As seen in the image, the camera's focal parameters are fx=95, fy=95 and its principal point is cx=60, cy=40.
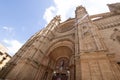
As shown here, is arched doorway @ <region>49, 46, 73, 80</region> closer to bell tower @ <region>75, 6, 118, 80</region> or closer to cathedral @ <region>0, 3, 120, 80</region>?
cathedral @ <region>0, 3, 120, 80</region>

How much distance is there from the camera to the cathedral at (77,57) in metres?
5.94

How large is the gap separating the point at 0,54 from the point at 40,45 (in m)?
12.9

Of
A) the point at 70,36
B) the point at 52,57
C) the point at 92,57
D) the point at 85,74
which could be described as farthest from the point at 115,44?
the point at 52,57

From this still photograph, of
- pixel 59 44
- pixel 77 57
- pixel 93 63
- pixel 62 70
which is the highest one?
pixel 59 44

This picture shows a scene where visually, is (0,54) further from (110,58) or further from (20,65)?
(110,58)

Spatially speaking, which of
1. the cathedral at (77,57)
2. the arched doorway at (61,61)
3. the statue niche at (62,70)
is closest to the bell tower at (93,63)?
the cathedral at (77,57)

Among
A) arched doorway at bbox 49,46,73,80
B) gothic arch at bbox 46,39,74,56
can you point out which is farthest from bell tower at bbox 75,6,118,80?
arched doorway at bbox 49,46,73,80

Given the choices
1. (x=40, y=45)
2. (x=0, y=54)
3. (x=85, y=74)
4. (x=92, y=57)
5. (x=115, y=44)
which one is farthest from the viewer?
(x=0, y=54)

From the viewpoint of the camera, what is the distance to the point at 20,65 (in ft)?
29.3

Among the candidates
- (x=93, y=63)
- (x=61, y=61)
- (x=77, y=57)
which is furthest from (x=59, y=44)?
(x=93, y=63)

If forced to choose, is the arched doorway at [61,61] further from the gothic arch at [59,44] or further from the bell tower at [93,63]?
the bell tower at [93,63]

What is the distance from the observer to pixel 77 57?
7.58 meters

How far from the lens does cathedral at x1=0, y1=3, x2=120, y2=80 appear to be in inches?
234

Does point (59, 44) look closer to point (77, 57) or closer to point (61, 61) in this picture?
point (61, 61)
